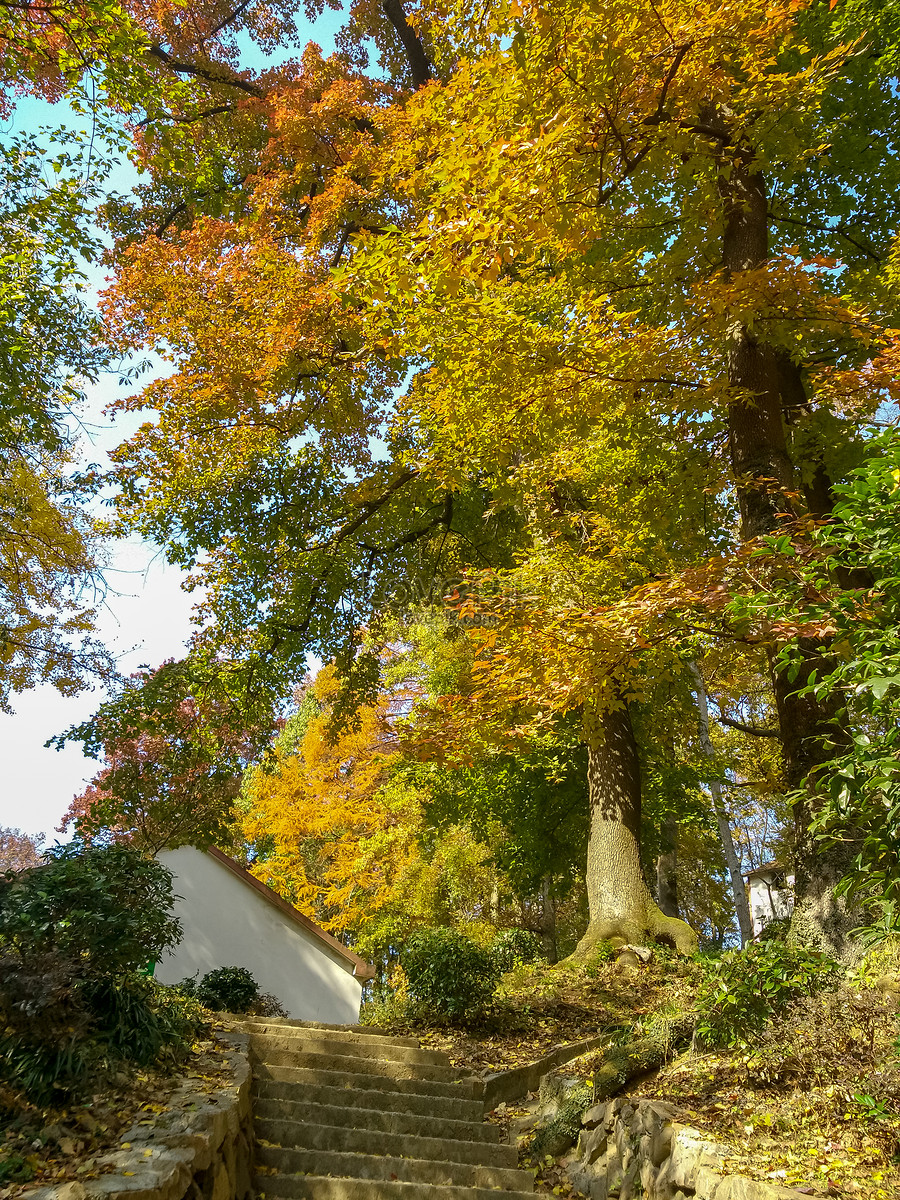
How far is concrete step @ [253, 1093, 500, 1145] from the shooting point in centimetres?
567

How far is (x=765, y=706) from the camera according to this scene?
70.5 feet

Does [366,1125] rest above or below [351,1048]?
below

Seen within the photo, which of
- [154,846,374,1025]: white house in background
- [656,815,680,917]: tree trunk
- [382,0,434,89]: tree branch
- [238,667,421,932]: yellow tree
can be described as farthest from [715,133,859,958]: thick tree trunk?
[238,667,421,932]: yellow tree

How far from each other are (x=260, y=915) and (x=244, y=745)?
11.7ft

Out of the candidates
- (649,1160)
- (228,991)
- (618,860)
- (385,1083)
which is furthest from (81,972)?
(618,860)

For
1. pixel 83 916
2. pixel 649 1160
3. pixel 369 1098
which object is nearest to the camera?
pixel 649 1160

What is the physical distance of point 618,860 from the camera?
977cm

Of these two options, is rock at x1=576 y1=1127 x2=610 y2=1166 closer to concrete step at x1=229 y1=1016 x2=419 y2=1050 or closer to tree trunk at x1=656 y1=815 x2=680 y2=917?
concrete step at x1=229 y1=1016 x2=419 y2=1050

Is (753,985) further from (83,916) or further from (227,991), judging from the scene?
(227,991)

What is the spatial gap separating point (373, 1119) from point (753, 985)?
305cm

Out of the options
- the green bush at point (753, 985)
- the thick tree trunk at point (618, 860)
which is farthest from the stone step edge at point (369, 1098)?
the thick tree trunk at point (618, 860)

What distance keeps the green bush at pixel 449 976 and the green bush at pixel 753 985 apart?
352cm

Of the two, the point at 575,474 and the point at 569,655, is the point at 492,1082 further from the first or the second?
the point at 575,474

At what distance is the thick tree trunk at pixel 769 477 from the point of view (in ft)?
18.2
